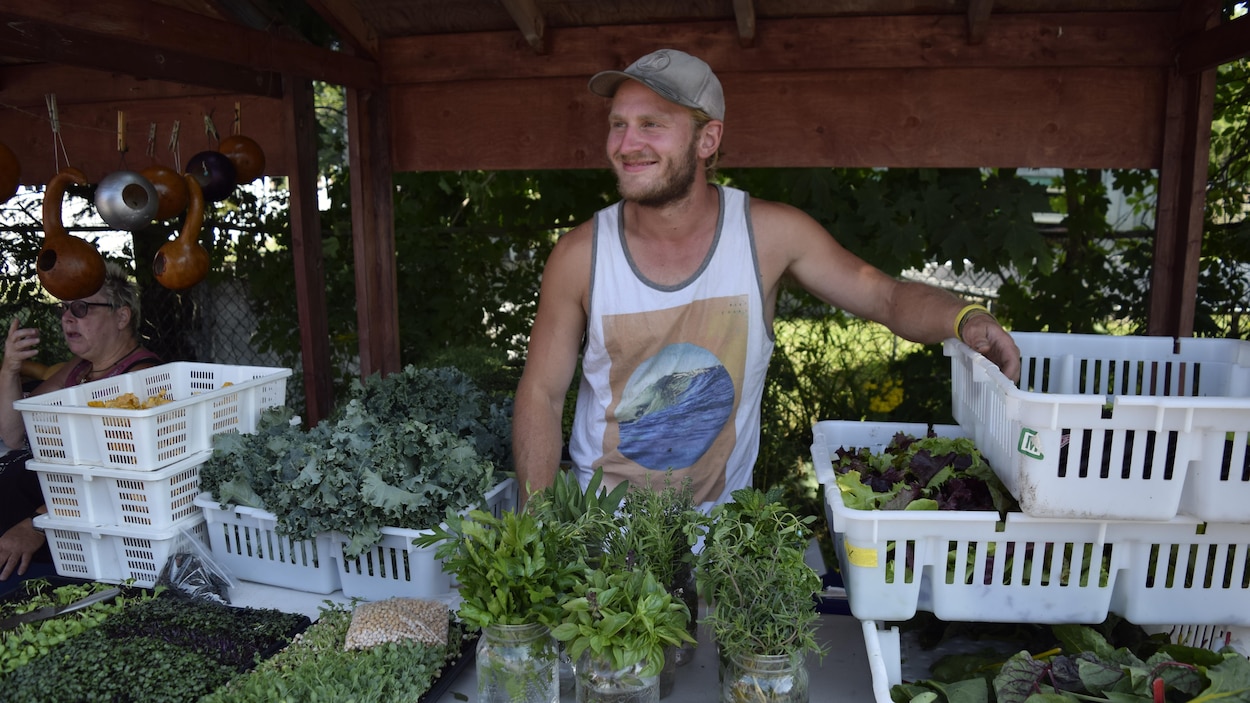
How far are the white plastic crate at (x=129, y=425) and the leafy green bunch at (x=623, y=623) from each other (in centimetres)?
144

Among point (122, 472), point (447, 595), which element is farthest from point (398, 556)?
point (122, 472)

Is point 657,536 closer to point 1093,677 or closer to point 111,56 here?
point 1093,677

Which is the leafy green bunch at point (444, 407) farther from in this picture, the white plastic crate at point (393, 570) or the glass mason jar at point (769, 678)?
the glass mason jar at point (769, 678)

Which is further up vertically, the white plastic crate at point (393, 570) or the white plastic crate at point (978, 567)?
the white plastic crate at point (978, 567)

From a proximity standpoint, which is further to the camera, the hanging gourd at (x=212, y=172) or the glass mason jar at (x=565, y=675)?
the hanging gourd at (x=212, y=172)

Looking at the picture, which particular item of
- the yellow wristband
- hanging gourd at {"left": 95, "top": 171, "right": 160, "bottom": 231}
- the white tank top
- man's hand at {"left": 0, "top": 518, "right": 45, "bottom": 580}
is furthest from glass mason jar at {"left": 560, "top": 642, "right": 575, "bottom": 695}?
hanging gourd at {"left": 95, "top": 171, "right": 160, "bottom": 231}

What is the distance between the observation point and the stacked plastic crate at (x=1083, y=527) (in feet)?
5.03

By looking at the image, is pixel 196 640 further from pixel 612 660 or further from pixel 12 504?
pixel 12 504

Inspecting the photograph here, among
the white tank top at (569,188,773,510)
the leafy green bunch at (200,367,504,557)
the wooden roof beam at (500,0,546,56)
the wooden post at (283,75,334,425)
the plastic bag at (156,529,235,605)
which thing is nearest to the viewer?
the leafy green bunch at (200,367,504,557)

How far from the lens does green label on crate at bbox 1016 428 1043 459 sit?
1.55 m

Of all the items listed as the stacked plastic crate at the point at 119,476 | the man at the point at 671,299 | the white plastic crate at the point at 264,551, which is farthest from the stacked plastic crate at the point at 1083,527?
the stacked plastic crate at the point at 119,476

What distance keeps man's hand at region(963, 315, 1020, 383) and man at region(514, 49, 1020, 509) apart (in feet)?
1.13

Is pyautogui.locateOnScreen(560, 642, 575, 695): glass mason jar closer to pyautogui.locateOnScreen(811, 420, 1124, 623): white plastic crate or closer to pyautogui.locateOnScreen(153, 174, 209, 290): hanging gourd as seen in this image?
pyautogui.locateOnScreen(811, 420, 1124, 623): white plastic crate

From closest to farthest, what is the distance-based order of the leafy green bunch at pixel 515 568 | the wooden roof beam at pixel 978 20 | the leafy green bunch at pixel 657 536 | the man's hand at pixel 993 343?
the leafy green bunch at pixel 515 568
the leafy green bunch at pixel 657 536
the man's hand at pixel 993 343
the wooden roof beam at pixel 978 20
